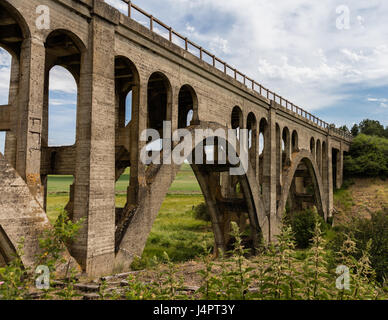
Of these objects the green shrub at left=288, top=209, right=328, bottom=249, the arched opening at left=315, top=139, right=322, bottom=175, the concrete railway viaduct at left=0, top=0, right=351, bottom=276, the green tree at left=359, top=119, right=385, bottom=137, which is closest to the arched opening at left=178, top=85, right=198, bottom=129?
the concrete railway viaduct at left=0, top=0, right=351, bottom=276

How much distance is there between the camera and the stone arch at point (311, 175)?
85.0ft

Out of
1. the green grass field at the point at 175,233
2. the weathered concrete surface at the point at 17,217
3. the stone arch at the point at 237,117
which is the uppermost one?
the stone arch at the point at 237,117

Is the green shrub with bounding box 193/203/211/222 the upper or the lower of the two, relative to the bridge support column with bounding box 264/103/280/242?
lower

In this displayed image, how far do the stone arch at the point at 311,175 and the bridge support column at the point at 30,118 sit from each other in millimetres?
19685

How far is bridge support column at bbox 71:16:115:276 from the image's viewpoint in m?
10.2

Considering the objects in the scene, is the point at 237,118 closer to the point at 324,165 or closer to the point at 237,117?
the point at 237,117

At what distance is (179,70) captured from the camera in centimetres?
1537

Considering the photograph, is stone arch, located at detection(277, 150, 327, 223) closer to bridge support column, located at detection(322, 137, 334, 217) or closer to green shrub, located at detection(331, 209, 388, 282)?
bridge support column, located at detection(322, 137, 334, 217)

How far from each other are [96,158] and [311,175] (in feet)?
94.6

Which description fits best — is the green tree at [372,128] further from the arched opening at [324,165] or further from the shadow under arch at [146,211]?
the shadow under arch at [146,211]

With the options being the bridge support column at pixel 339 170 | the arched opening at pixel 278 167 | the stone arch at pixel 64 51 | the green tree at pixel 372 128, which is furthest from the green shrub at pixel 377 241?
the green tree at pixel 372 128

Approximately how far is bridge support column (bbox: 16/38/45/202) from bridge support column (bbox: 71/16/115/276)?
155cm

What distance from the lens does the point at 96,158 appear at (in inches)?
418
